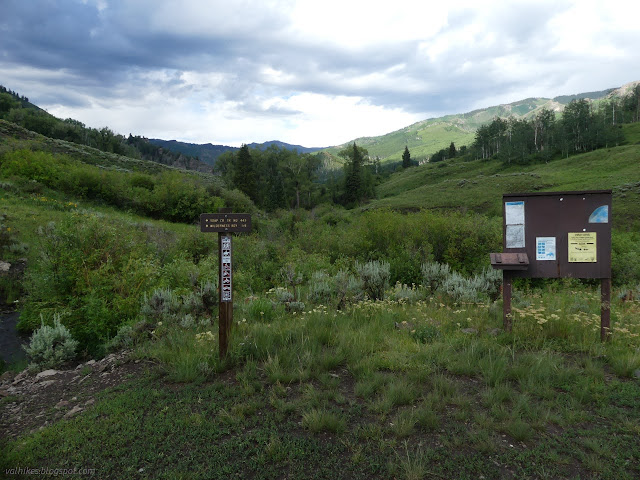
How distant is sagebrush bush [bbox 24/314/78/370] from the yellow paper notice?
28.4 ft

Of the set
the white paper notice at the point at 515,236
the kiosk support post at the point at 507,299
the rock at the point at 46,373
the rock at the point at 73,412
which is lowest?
the rock at the point at 46,373

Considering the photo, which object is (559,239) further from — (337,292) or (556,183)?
(556,183)

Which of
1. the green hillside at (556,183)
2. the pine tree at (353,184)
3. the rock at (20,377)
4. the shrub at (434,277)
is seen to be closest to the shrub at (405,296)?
the shrub at (434,277)

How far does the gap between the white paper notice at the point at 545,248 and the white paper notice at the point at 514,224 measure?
0.25 metres

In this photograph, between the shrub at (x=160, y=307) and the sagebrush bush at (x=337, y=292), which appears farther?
the sagebrush bush at (x=337, y=292)

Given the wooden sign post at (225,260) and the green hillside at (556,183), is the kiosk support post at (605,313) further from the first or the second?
the green hillside at (556,183)

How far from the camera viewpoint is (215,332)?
641cm

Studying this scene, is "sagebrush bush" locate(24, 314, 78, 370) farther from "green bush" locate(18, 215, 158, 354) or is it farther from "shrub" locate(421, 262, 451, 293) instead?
"shrub" locate(421, 262, 451, 293)

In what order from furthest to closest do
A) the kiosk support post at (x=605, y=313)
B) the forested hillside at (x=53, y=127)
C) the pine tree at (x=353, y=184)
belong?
the pine tree at (x=353, y=184), the forested hillside at (x=53, y=127), the kiosk support post at (x=605, y=313)

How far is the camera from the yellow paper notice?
5.89 metres

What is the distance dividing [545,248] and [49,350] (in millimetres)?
8546

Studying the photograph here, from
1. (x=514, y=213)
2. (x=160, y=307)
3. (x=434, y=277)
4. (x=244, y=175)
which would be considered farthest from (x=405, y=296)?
(x=244, y=175)

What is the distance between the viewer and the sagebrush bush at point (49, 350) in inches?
251

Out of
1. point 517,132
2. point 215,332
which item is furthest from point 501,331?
point 517,132
